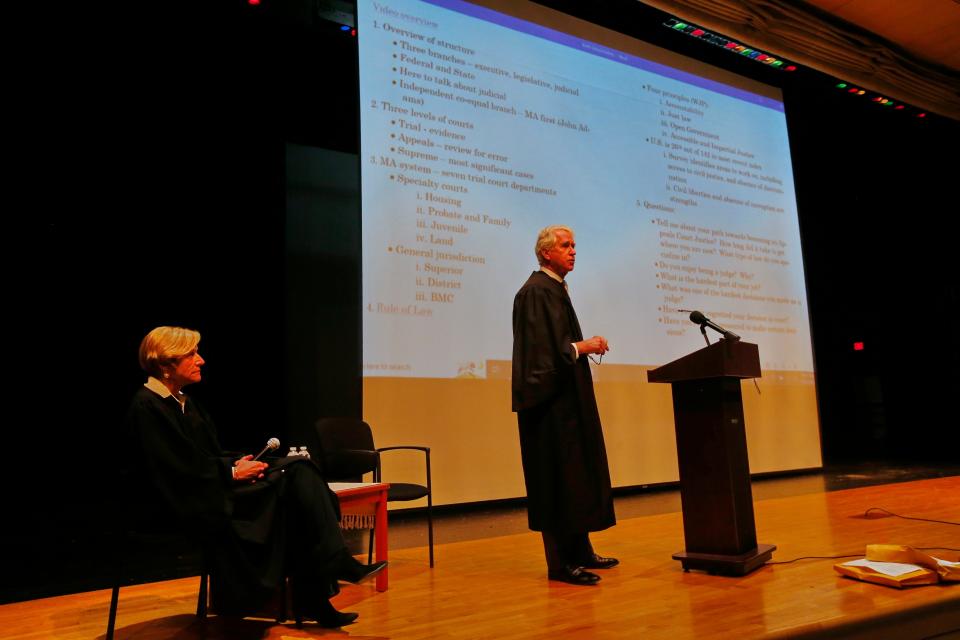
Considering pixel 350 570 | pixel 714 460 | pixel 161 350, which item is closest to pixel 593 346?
pixel 714 460

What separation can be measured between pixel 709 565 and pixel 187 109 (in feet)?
15.7

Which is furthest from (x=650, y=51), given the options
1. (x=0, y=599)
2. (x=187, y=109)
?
(x=0, y=599)

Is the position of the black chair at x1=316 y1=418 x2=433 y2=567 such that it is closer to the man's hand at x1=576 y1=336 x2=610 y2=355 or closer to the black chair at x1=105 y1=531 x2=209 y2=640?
the black chair at x1=105 y1=531 x2=209 y2=640

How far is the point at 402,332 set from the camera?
452cm

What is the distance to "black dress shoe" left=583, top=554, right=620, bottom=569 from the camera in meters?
2.96

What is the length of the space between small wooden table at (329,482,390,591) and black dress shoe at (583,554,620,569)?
858mm

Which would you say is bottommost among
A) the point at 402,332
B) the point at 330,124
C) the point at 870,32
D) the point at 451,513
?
the point at 451,513

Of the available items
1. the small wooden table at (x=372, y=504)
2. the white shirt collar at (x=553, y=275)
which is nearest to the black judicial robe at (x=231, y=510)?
the small wooden table at (x=372, y=504)

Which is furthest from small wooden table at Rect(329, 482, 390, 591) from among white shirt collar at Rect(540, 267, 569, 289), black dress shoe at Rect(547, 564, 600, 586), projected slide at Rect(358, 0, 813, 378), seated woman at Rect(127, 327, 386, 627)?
projected slide at Rect(358, 0, 813, 378)

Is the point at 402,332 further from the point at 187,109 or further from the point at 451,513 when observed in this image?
the point at 187,109

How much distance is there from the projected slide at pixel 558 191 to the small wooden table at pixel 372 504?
5.34ft

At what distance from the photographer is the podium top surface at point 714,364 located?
2.76 metres

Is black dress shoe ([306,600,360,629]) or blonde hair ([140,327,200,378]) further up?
blonde hair ([140,327,200,378])

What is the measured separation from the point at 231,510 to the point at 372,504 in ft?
2.49
